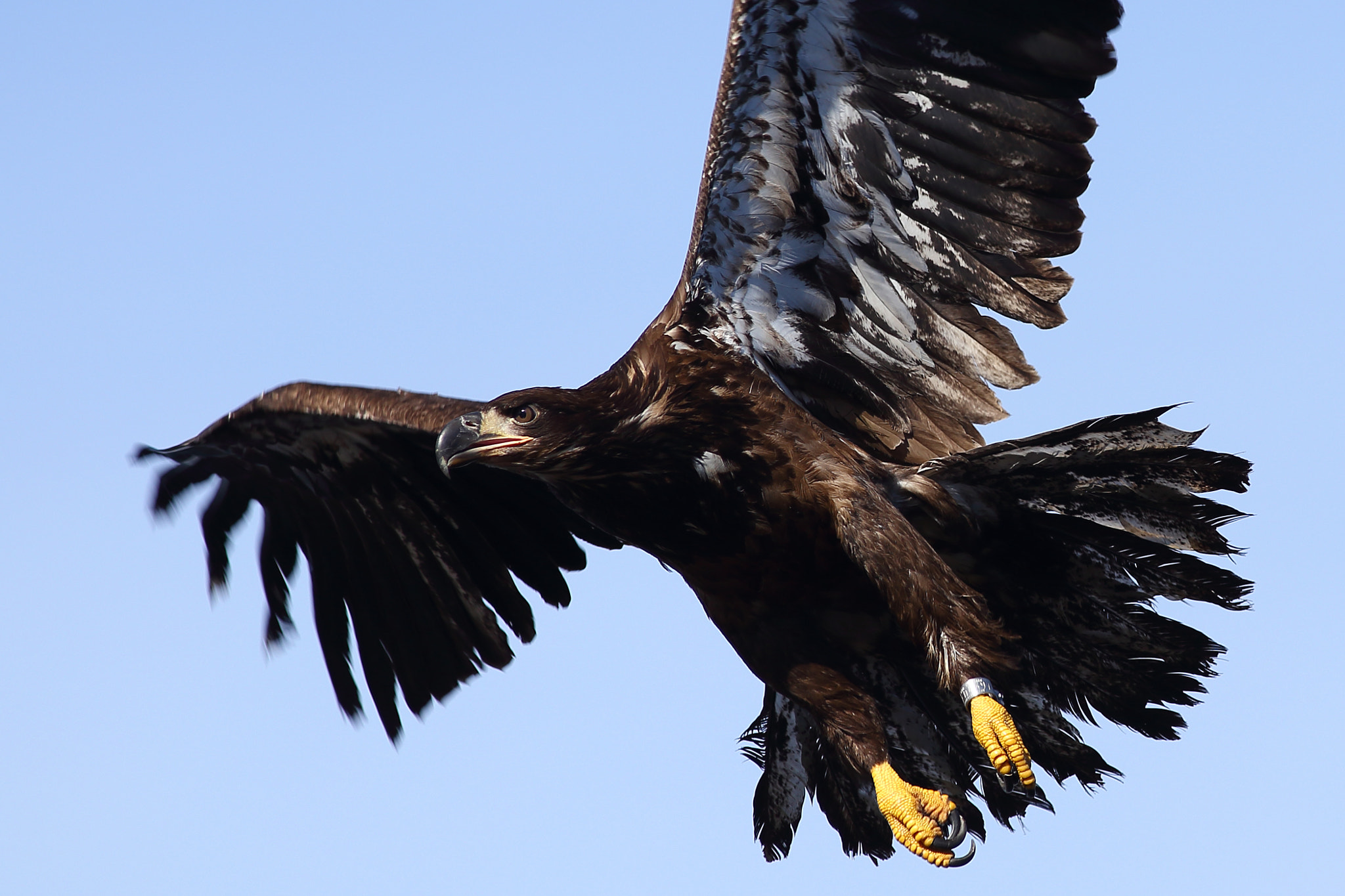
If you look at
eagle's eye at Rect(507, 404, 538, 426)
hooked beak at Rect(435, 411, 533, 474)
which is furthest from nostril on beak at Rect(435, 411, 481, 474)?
eagle's eye at Rect(507, 404, 538, 426)

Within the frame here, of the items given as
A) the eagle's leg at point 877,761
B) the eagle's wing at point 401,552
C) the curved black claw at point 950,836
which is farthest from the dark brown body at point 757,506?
the eagle's wing at point 401,552

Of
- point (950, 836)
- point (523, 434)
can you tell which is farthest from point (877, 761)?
point (523, 434)

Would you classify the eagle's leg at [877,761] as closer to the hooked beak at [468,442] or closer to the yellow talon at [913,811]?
the yellow talon at [913,811]

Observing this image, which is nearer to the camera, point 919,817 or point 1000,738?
point 1000,738

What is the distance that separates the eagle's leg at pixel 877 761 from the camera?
22.4 ft

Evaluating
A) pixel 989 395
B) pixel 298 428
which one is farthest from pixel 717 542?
Answer: pixel 298 428

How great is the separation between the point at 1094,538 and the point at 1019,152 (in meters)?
1.63

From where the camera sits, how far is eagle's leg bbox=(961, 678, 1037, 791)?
6246mm

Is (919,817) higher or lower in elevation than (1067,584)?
lower

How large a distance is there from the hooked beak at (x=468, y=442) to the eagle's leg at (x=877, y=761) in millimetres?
1638

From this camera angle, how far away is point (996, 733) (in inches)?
247

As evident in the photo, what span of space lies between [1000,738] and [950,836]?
0.80 meters

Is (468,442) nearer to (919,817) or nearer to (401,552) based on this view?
A: (401,552)

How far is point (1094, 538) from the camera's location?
679cm
